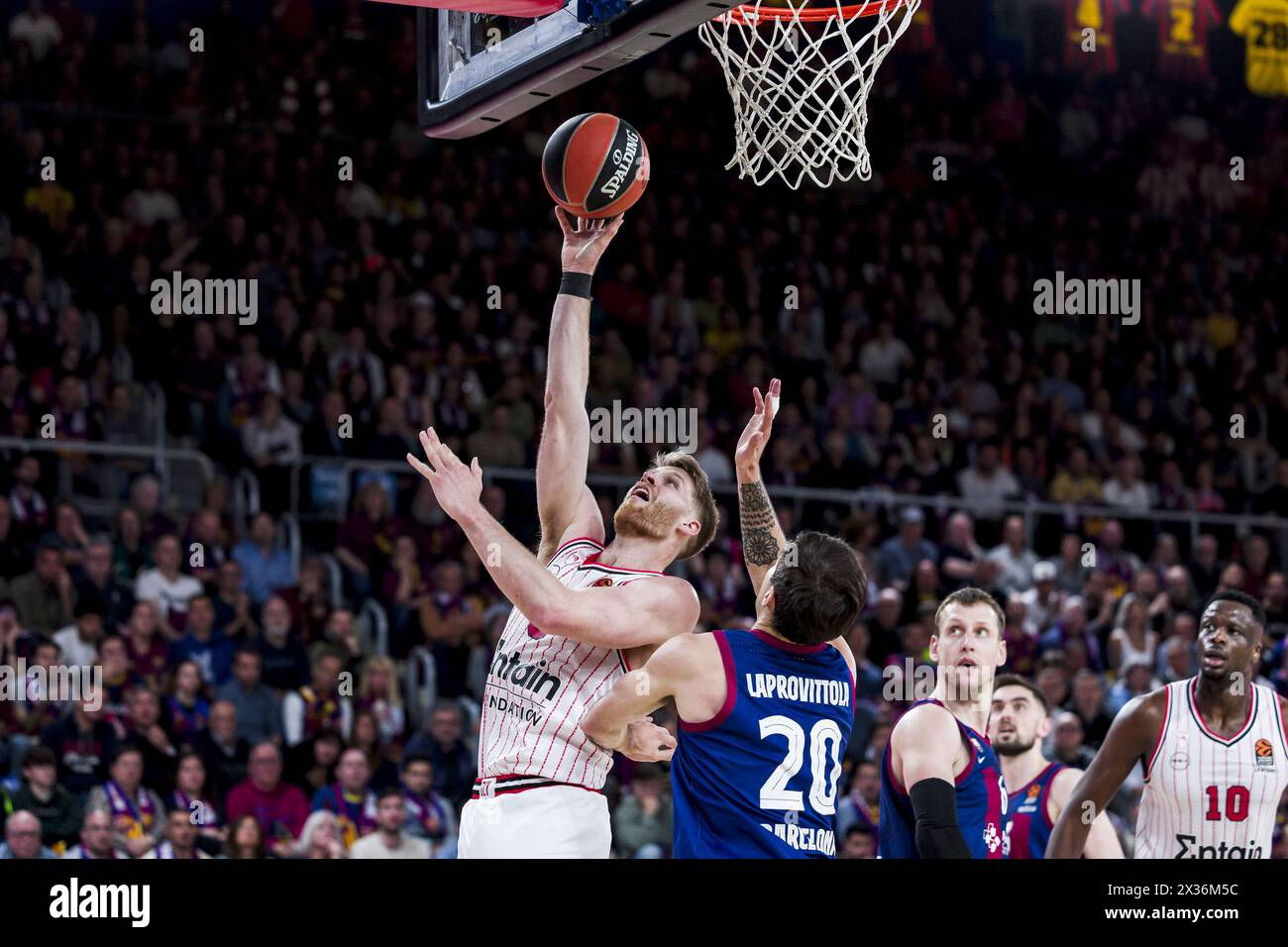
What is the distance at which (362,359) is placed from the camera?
39.1 feet

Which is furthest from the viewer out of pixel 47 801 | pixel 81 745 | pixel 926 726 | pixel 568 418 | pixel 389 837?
pixel 389 837

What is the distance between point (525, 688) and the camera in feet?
15.9

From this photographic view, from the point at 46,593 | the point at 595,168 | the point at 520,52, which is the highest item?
the point at 520,52

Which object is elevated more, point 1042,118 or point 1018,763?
point 1042,118

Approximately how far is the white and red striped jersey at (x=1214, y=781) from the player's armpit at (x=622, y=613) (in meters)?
2.02

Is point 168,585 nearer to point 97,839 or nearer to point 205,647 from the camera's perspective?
point 205,647

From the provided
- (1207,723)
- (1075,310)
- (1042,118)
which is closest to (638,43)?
(1207,723)

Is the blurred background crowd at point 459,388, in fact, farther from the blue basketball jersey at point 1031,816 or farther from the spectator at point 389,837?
the blue basketball jersey at point 1031,816

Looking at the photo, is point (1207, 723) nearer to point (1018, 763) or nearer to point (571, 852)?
point (1018, 763)

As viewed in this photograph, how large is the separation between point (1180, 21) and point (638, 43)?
14.9m

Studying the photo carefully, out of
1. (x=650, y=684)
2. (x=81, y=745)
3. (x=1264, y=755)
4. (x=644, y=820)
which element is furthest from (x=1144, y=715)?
(x=81, y=745)

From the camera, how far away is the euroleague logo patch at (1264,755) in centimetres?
591

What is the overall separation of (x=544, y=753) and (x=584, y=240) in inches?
61.5

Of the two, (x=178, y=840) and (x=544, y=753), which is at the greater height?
(x=544, y=753)
